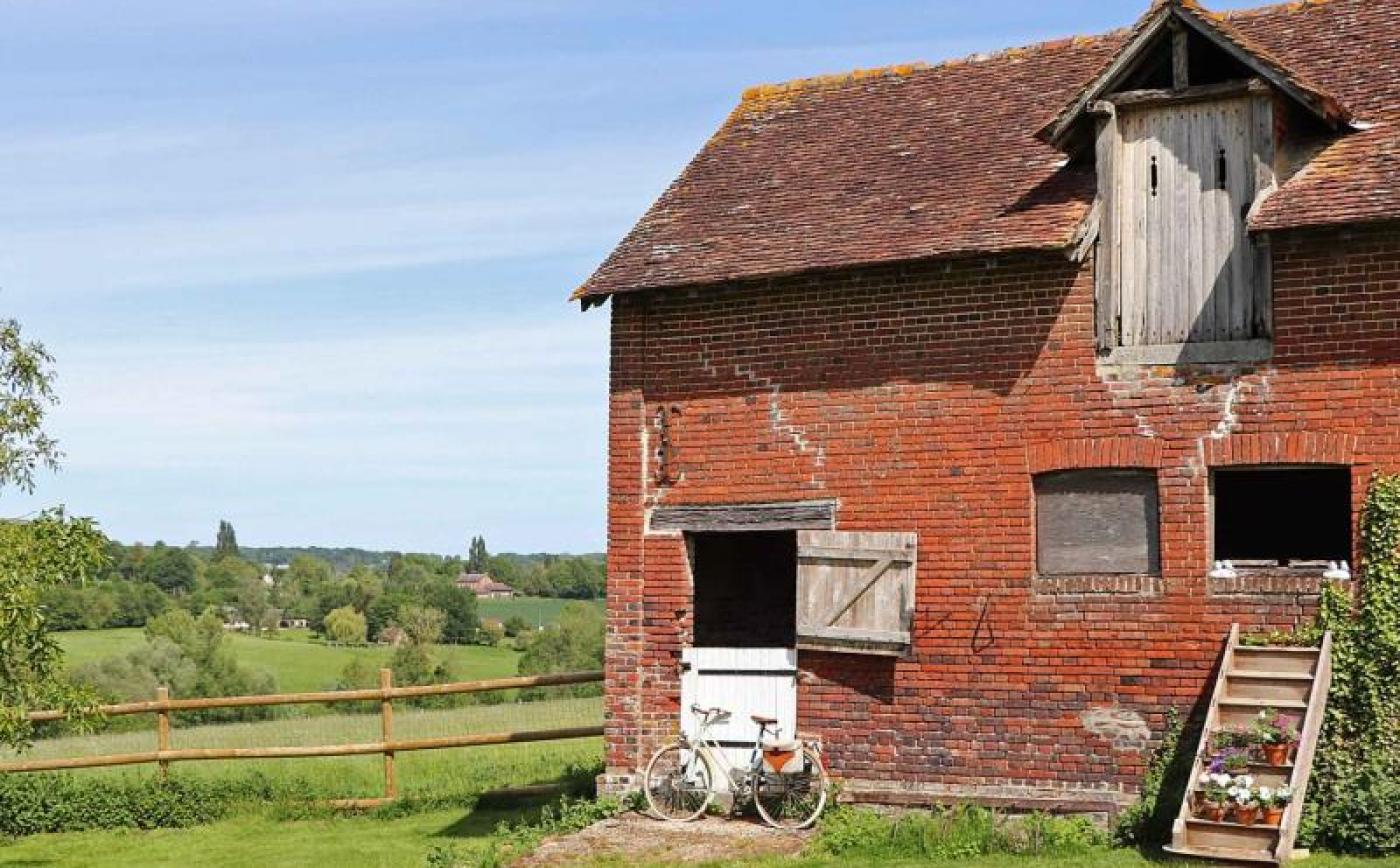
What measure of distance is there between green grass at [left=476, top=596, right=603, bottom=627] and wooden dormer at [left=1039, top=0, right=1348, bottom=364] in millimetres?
66223

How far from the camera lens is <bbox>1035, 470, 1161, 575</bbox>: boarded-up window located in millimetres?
15641

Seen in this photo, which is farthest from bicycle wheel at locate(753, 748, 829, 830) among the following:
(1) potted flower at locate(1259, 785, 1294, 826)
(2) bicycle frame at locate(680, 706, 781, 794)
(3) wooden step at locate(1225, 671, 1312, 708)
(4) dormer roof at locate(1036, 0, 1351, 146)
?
(4) dormer roof at locate(1036, 0, 1351, 146)

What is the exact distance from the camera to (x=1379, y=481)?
14617mm

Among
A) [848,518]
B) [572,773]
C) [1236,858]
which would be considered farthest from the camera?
[572,773]

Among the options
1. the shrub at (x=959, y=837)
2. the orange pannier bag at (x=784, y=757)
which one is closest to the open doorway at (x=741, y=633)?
the orange pannier bag at (x=784, y=757)

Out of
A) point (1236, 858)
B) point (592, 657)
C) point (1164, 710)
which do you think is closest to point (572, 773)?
point (1164, 710)

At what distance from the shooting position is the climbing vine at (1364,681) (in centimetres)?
1425

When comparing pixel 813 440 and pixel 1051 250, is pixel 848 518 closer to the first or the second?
pixel 813 440

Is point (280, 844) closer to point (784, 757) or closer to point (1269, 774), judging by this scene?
point (784, 757)

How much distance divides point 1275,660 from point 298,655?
59659 mm

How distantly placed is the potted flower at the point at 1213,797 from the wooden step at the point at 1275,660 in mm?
1276

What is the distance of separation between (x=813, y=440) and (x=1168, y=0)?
5.46 metres

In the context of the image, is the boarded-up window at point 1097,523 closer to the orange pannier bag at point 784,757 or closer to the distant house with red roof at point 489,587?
the orange pannier bag at point 784,757

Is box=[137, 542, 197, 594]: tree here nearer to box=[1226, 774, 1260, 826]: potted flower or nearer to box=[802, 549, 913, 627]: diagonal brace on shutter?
box=[802, 549, 913, 627]: diagonal brace on shutter
